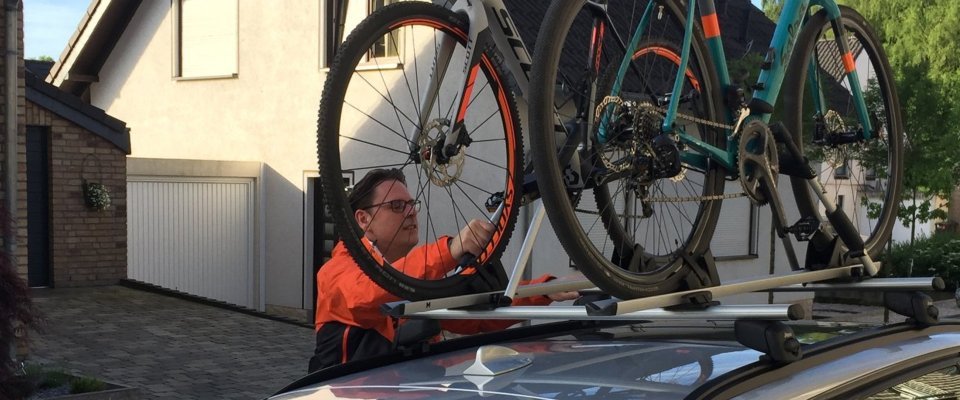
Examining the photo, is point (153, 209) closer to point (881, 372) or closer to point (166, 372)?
point (166, 372)

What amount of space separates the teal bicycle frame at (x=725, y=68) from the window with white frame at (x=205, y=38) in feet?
53.6

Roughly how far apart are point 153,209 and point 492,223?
51.7 ft

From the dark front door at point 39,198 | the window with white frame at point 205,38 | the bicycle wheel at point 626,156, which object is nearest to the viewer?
the bicycle wheel at point 626,156

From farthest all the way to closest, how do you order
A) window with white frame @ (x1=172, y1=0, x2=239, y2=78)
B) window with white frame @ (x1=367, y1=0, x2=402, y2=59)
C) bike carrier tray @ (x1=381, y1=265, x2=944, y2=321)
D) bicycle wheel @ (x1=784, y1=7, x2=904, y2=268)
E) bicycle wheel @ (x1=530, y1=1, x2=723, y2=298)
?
window with white frame @ (x1=172, y1=0, x2=239, y2=78) < bicycle wheel @ (x1=784, y1=7, x2=904, y2=268) < window with white frame @ (x1=367, y1=0, x2=402, y2=59) < bicycle wheel @ (x1=530, y1=1, x2=723, y2=298) < bike carrier tray @ (x1=381, y1=265, x2=944, y2=321)

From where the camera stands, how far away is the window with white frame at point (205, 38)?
19.9 metres

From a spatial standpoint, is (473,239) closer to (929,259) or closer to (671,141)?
(671,141)

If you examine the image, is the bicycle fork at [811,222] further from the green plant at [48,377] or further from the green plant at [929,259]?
the green plant at [929,259]

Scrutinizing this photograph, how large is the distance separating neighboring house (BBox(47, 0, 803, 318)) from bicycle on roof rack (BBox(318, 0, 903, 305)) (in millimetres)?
13704

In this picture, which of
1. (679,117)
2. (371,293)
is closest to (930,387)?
(679,117)

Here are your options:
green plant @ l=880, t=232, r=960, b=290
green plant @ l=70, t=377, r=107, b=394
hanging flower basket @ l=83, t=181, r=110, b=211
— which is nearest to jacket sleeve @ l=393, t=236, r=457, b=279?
green plant @ l=70, t=377, r=107, b=394

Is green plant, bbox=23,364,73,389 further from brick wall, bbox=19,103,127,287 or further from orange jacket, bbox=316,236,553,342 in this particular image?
brick wall, bbox=19,103,127,287

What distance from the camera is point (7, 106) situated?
35.9 feet

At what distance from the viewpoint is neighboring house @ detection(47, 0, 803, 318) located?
61.1ft

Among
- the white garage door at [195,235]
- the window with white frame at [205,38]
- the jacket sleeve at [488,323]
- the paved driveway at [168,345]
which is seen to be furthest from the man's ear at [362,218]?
the window with white frame at [205,38]
